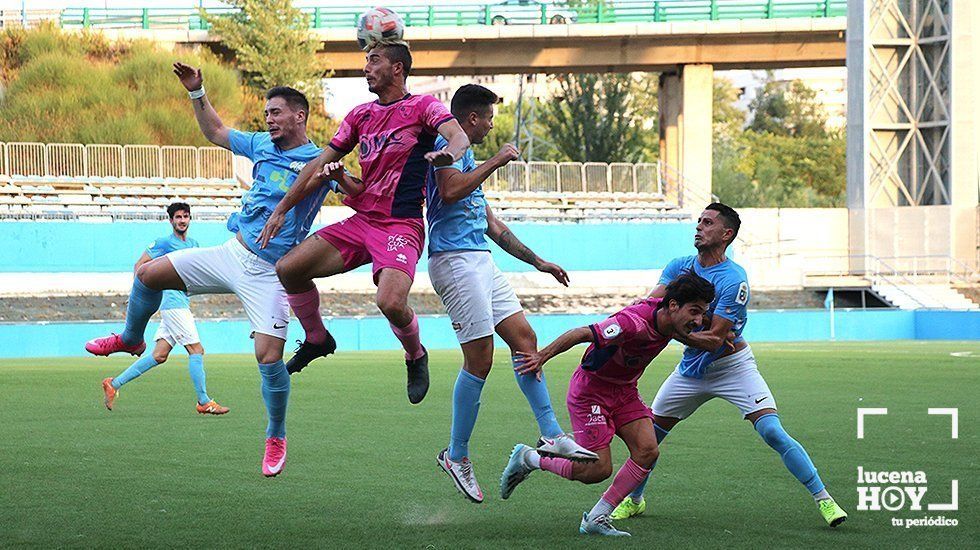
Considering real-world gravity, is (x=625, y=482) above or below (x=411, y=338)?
below

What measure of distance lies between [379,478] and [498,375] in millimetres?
10521

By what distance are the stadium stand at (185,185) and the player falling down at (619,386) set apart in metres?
29.2

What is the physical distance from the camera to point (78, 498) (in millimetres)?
8172

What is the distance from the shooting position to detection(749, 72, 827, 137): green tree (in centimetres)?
10219

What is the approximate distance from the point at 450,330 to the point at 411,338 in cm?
2176

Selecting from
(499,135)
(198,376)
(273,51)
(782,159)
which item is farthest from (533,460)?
(782,159)

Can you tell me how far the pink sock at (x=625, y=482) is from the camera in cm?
729

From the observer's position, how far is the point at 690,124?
163ft

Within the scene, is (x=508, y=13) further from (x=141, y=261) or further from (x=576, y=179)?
(x=141, y=261)

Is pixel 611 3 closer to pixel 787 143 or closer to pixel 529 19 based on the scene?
pixel 529 19

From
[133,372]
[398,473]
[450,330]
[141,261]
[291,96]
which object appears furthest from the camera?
[450,330]

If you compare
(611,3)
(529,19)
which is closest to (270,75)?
(529,19)

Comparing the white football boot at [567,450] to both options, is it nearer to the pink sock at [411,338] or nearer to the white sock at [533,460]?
the white sock at [533,460]

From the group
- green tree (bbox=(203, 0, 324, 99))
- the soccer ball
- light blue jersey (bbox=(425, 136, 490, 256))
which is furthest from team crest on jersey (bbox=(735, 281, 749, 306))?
green tree (bbox=(203, 0, 324, 99))
